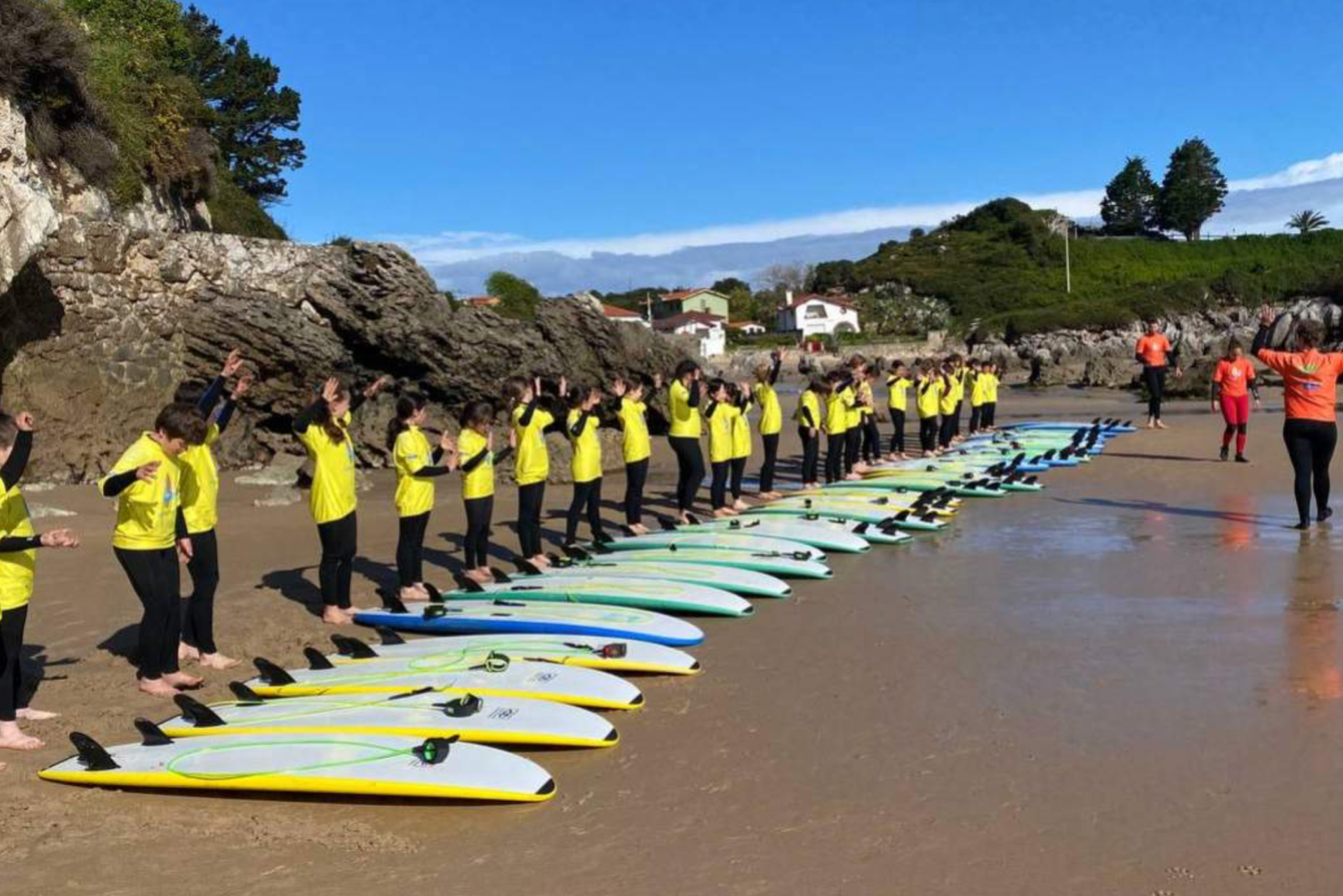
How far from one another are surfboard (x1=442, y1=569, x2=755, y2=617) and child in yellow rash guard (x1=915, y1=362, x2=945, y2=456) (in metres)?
9.91

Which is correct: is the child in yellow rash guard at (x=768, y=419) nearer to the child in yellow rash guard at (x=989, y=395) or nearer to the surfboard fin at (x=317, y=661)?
the surfboard fin at (x=317, y=661)

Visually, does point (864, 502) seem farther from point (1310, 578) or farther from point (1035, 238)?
point (1035, 238)

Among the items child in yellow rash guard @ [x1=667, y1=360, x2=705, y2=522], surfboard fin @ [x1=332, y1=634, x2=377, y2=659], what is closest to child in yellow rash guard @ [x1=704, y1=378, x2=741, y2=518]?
child in yellow rash guard @ [x1=667, y1=360, x2=705, y2=522]

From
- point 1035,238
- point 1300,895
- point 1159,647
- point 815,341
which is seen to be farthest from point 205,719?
point 1035,238

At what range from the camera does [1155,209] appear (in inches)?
3679

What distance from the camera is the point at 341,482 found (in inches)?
292

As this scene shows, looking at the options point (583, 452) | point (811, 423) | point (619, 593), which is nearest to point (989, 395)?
point (811, 423)

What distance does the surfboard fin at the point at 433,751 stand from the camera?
4508 mm

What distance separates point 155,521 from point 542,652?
7.41 ft

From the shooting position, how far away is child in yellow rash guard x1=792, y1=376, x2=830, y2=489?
533 inches

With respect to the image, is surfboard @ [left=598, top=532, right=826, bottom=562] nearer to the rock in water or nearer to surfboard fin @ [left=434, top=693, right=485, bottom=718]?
surfboard fin @ [left=434, top=693, right=485, bottom=718]

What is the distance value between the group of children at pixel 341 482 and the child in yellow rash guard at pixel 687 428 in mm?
18

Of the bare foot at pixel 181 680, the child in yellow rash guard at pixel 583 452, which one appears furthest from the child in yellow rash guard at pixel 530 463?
the bare foot at pixel 181 680

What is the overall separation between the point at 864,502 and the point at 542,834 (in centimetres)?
796
